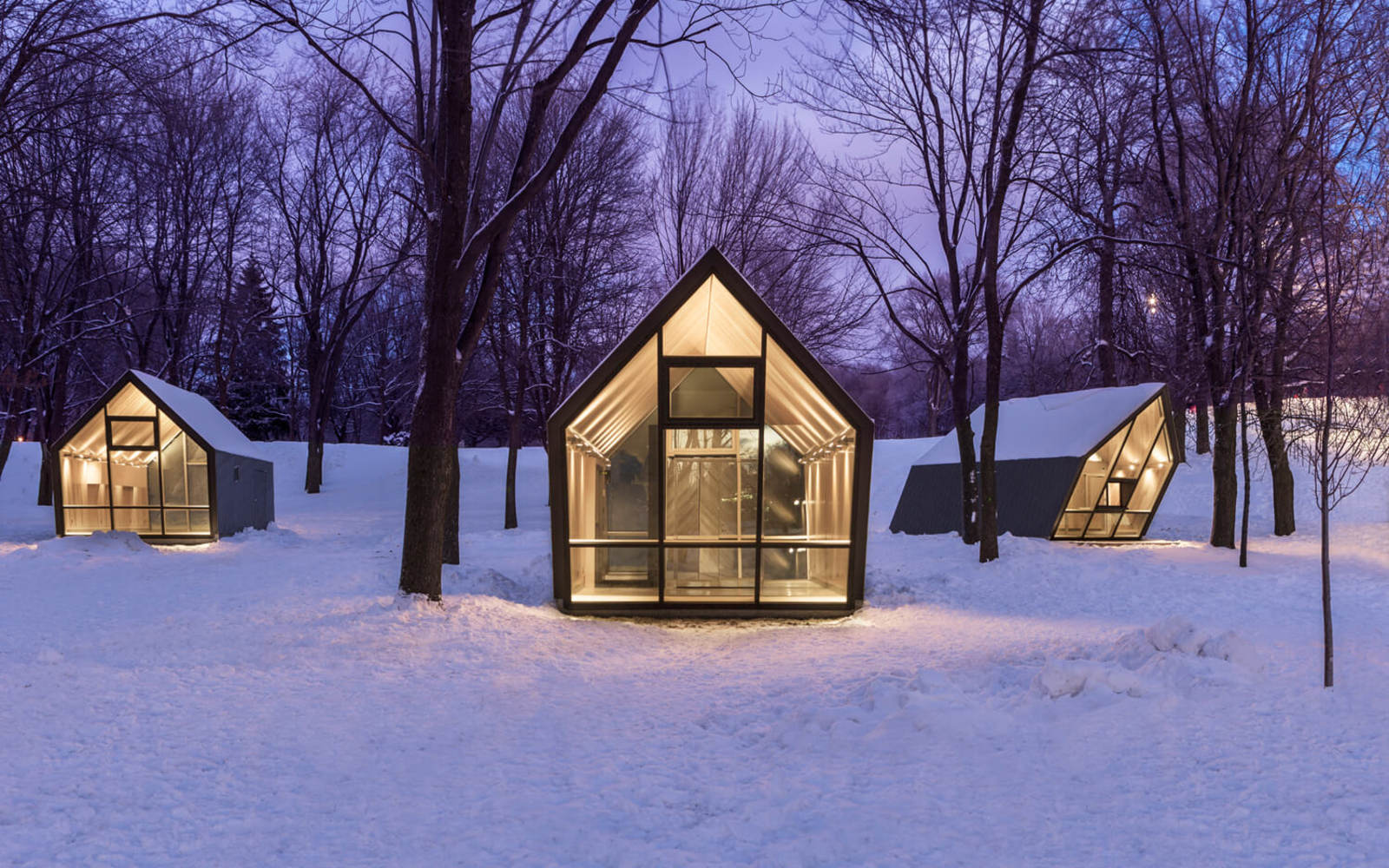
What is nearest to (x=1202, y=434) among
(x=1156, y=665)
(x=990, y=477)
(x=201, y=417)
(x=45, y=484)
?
(x=990, y=477)

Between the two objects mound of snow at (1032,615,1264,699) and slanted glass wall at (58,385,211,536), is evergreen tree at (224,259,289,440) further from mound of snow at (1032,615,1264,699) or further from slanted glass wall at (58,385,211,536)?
mound of snow at (1032,615,1264,699)

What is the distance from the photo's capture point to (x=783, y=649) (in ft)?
27.8

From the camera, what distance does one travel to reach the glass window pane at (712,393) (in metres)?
10.3

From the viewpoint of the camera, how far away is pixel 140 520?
1788 cm

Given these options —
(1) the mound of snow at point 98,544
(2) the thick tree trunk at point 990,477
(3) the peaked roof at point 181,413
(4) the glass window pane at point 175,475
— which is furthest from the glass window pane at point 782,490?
(4) the glass window pane at point 175,475

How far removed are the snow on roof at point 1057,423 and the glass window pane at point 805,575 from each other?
8.20 meters

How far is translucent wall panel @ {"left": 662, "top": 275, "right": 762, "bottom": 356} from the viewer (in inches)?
395

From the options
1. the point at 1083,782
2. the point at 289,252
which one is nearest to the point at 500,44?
the point at 1083,782

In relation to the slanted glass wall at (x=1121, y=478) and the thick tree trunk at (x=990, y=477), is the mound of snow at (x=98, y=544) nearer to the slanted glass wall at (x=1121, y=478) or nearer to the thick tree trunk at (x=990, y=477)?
the thick tree trunk at (x=990, y=477)

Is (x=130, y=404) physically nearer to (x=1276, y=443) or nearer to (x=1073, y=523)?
(x=1073, y=523)

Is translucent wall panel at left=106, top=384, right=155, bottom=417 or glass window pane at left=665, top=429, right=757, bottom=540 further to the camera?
translucent wall panel at left=106, top=384, right=155, bottom=417

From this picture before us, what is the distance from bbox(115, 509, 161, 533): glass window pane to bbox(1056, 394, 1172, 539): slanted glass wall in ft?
61.6

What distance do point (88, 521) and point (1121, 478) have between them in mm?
21430

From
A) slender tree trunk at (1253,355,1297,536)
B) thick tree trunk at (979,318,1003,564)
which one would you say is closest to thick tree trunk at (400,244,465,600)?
thick tree trunk at (979,318,1003,564)
